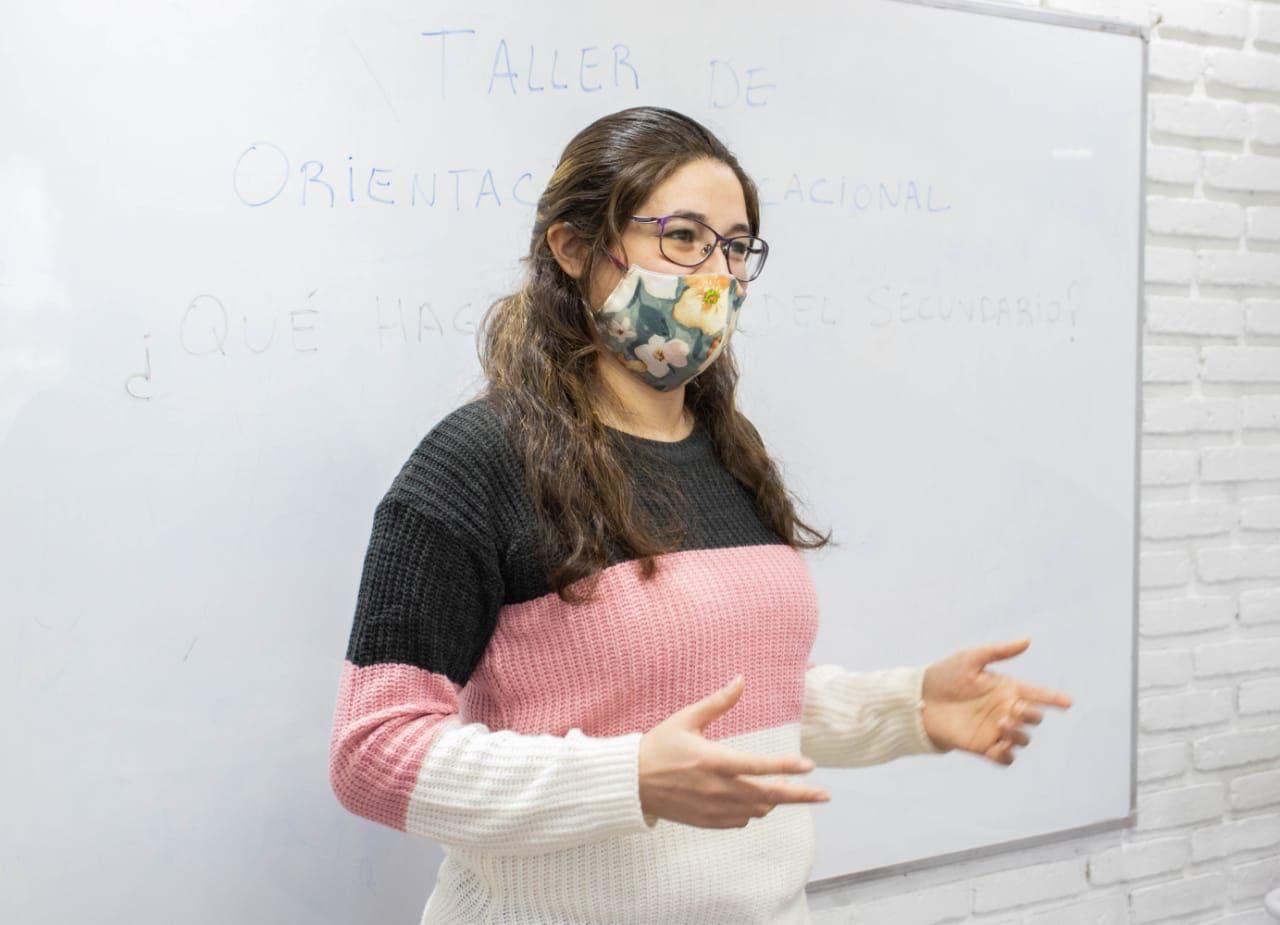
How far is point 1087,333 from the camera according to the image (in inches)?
71.6

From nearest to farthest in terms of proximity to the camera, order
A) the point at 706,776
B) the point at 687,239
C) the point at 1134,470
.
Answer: the point at 706,776 < the point at 687,239 < the point at 1134,470

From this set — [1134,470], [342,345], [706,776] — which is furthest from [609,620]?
[1134,470]

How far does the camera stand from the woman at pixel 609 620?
0.91 meters

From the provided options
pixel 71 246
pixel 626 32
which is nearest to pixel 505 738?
pixel 71 246

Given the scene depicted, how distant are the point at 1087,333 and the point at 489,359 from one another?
1078mm

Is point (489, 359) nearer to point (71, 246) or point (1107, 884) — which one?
point (71, 246)

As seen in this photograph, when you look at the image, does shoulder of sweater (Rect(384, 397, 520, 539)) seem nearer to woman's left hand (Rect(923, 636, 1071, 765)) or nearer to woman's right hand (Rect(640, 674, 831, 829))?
woman's right hand (Rect(640, 674, 831, 829))

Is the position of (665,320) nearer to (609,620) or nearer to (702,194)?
(702,194)

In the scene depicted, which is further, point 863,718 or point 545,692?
point 863,718

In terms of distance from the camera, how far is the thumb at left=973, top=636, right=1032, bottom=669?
1075mm

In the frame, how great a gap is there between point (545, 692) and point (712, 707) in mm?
186

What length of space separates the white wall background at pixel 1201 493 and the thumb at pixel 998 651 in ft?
2.65

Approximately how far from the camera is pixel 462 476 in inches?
38.6

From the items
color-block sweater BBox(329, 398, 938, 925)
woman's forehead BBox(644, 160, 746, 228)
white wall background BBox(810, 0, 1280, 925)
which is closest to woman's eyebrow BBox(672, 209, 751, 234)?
woman's forehead BBox(644, 160, 746, 228)
